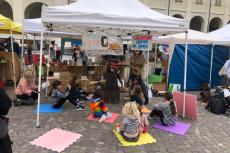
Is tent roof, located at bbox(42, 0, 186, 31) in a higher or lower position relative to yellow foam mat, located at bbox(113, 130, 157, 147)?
higher

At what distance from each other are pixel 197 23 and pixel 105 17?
35.2 meters

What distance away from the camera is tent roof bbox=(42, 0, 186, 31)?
643cm

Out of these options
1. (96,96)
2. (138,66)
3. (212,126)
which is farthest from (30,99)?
(212,126)

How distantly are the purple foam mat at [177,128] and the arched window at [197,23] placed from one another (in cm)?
3289

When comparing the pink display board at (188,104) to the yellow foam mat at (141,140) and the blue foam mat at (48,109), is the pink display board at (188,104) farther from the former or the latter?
the blue foam mat at (48,109)

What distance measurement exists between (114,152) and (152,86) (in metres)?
6.40

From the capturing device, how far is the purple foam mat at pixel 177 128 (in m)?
6.85

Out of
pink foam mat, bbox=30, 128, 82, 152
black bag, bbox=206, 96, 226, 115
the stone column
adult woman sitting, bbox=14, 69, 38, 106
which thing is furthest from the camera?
the stone column

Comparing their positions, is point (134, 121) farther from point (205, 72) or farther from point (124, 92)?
point (205, 72)

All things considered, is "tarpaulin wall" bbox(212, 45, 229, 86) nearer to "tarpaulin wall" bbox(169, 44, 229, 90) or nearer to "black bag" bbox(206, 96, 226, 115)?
"tarpaulin wall" bbox(169, 44, 229, 90)

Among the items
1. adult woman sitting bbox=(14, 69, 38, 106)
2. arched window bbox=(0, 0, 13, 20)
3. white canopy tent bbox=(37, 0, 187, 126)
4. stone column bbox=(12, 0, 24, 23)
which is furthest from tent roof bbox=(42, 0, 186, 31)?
arched window bbox=(0, 0, 13, 20)

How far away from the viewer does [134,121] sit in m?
5.92

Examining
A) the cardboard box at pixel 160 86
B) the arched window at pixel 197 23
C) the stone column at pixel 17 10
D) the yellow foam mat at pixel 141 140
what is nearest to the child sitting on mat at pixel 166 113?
the yellow foam mat at pixel 141 140

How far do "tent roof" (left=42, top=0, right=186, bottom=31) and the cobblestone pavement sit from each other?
242 cm
